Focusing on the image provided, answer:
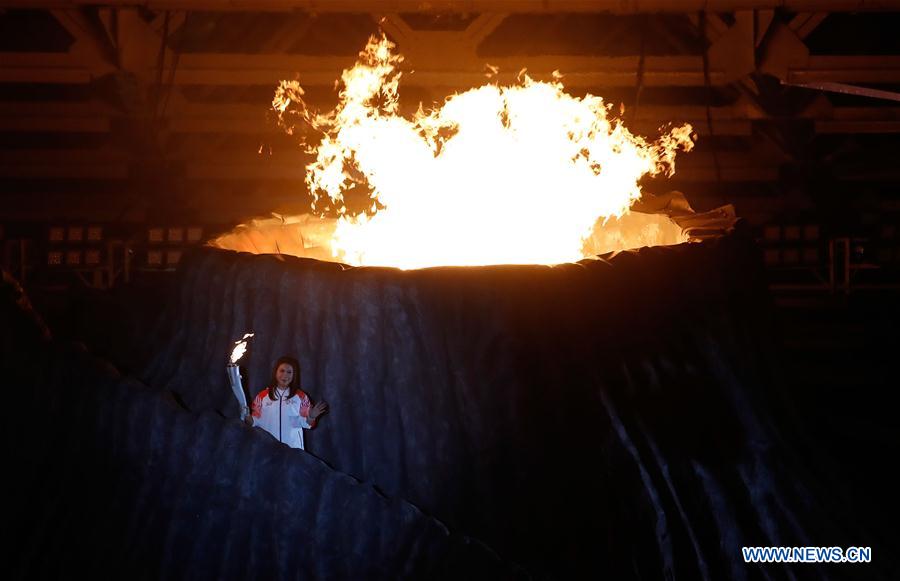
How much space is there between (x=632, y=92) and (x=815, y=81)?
10.2 ft

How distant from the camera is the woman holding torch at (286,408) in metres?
4.46

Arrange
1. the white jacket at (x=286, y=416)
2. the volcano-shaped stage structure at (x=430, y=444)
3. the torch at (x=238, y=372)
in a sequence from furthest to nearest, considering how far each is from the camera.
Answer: the torch at (x=238, y=372) < the white jacket at (x=286, y=416) < the volcano-shaped stage structure at (x=430, y=444)

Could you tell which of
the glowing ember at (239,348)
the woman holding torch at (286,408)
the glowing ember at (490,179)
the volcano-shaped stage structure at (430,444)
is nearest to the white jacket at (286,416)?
the woman holding torch at (286,408)

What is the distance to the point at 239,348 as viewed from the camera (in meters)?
4.84

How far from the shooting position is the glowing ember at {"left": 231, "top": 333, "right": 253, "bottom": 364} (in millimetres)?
4812

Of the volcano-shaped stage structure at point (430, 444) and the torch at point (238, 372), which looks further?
the torch at point (238, 372)

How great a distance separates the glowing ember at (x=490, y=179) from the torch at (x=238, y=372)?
95.9 inches

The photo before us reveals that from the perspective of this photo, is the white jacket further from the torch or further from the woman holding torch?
the torch

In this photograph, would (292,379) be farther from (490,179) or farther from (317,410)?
(490,179)

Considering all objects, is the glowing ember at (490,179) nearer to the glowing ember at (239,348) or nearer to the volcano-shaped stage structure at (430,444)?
the volcano-shaped stage structure at (430,444)

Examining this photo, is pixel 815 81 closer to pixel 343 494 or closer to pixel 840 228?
pixel 840 228

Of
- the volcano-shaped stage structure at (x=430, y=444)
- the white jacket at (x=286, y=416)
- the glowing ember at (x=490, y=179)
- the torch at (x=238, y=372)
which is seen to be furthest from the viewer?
the glowing ember at (x=490, y=179)

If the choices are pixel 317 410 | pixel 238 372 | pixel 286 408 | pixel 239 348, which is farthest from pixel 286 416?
pixel 239 348

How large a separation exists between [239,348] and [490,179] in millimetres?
2949
